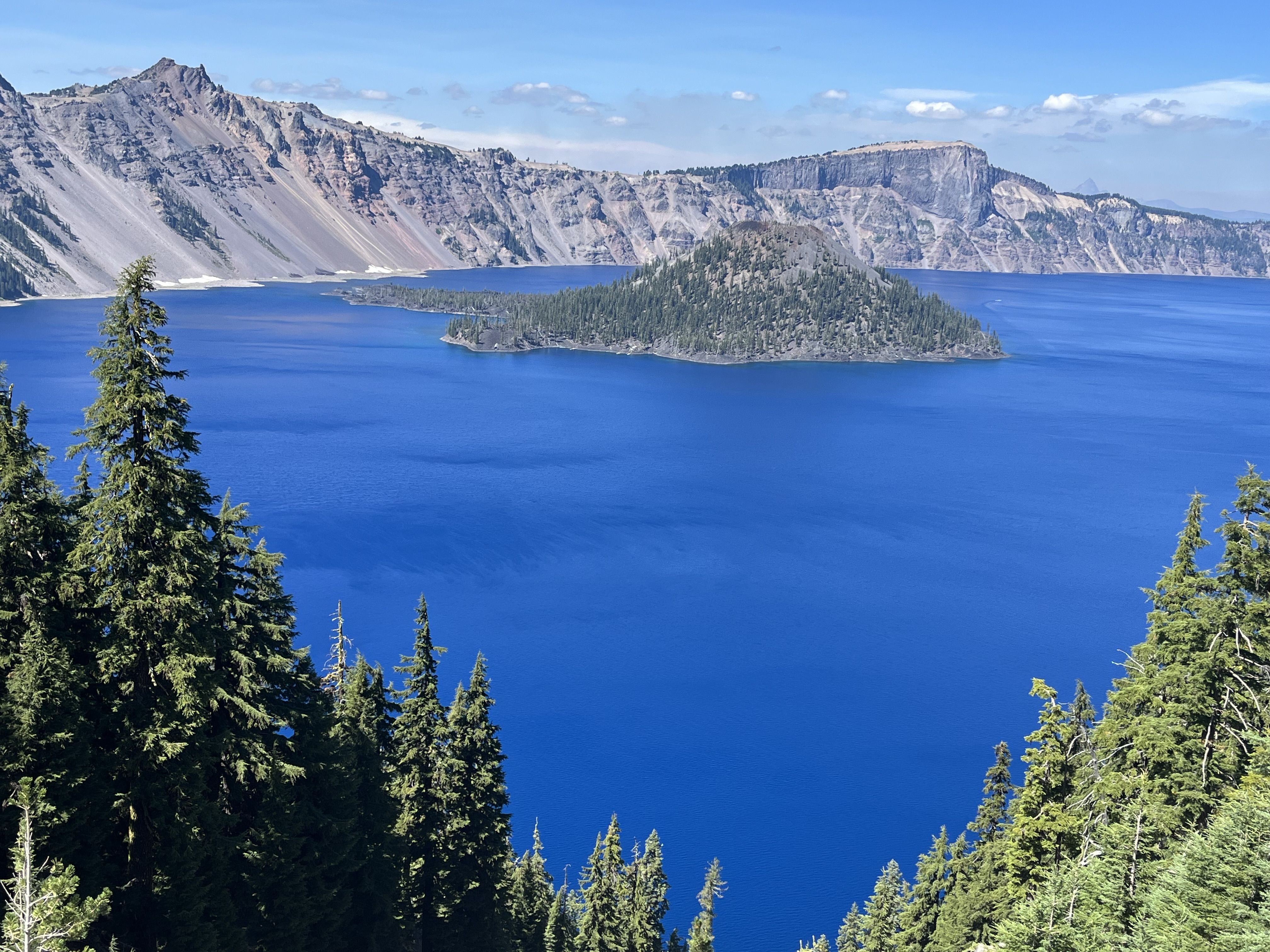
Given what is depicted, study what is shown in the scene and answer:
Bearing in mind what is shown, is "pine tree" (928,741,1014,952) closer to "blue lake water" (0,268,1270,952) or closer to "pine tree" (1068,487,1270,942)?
"pine tree" (1068,487,1270,942)

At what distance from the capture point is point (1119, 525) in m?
104

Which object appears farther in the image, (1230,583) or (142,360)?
(1230,583)

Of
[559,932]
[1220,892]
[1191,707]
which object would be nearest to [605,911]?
[559,932]

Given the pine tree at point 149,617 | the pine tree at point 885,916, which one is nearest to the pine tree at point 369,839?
the pine tree at point 149,617

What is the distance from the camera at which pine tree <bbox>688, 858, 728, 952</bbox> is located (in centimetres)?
3947

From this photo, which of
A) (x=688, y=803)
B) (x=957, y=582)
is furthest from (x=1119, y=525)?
(x=688, y=803)

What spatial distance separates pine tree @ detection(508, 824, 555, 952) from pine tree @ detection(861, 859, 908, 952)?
12.4 m

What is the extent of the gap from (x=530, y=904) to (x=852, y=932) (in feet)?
46.2

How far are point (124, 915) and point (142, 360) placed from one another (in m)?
10.7

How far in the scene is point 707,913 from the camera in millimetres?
42812

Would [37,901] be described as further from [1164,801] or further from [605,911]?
[605,911]

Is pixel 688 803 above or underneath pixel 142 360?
underneath

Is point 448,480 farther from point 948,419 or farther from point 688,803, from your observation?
point 948,419

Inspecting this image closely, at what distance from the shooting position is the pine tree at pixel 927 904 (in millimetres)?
32812
